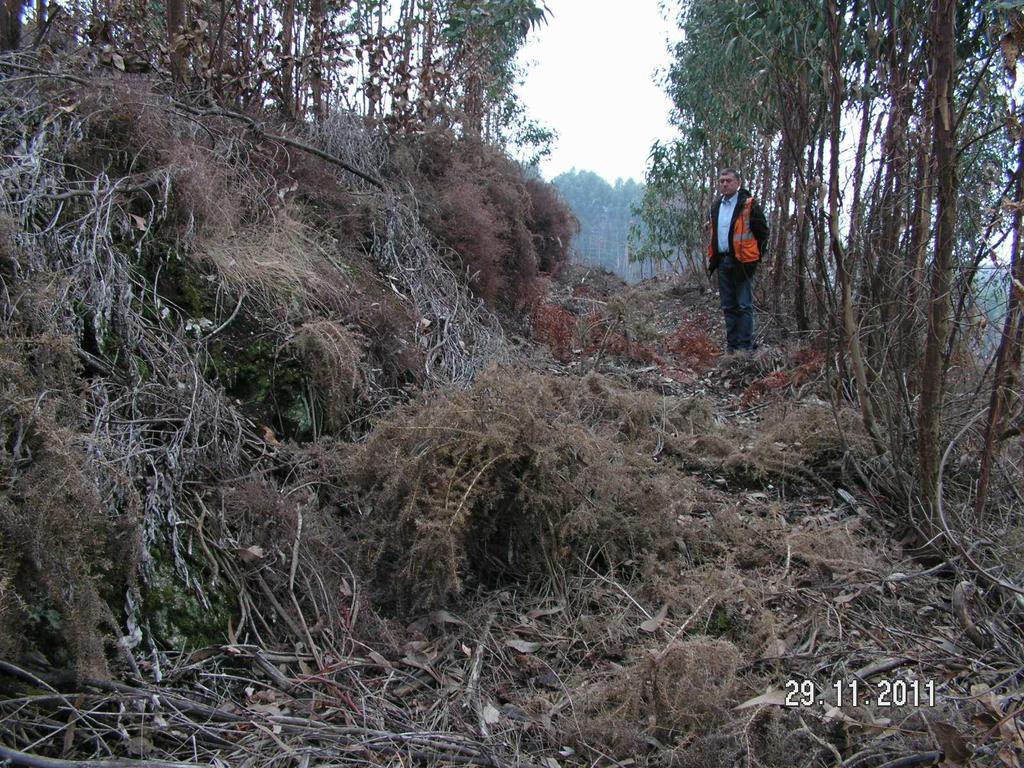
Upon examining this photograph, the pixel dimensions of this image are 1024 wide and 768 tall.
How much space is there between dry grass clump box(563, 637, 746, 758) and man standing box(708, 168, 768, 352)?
14.9ft

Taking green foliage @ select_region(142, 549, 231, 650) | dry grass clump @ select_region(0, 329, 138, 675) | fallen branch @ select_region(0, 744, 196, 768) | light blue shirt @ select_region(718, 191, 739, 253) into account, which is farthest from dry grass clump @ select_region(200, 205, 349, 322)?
light blue shirt @ select_region(718, 191, 739, 253)

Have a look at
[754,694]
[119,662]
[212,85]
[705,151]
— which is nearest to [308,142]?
[212,85]

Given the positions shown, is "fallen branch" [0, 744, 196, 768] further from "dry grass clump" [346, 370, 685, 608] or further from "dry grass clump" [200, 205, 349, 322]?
"dry grass clump" [200, 205, 349, 322]

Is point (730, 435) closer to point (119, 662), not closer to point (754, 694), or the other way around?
point (754, 694)

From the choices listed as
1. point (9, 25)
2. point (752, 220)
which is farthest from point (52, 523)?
point (752, 220)

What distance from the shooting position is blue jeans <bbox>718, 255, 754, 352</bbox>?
6.42m

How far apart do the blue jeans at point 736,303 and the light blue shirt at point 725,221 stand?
4.3 inches

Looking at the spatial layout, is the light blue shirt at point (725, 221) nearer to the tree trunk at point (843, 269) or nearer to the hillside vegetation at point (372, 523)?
the hillside vegetation at point (372, 523)

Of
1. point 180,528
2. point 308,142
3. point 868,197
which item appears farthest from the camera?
point 308,142

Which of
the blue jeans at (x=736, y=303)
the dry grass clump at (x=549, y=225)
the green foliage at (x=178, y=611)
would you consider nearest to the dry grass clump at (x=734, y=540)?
the green foliage at (x=178, y=611)

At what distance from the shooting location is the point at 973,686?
222cm

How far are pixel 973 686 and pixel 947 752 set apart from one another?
1.76 feet

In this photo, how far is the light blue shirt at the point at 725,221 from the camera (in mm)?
6406

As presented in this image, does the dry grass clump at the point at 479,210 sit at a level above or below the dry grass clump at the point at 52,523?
above
